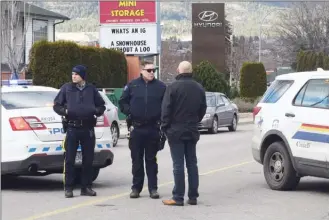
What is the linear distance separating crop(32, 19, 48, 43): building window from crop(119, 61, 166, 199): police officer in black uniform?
40.2 m

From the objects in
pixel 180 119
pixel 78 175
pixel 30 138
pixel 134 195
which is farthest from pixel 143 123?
pixel 78 175

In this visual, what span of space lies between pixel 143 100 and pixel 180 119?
753mm

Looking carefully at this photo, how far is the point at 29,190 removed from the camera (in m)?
12.5

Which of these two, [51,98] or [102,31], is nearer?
[51,98]

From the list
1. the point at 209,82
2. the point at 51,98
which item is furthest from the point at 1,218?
the point at 209,82

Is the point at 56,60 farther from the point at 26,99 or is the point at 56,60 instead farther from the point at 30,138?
the point at 30,138

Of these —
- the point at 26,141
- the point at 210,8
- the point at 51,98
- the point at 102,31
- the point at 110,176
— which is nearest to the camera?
the point at 26,141

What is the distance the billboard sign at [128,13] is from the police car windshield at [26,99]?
28.2 metres

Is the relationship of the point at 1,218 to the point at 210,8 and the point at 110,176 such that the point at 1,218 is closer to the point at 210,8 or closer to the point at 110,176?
the point at 110,176

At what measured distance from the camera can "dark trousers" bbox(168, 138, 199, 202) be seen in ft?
35.3

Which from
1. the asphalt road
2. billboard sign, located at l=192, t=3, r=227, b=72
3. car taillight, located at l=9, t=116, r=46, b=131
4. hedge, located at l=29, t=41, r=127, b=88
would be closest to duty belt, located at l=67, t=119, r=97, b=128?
car taillight, located at l=9, t=116, r=46, b=131

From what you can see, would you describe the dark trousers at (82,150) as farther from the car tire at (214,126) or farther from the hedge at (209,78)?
the hedge at (209,78)

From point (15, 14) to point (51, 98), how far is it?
33204mm

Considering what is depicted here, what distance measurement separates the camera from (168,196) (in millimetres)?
11711
